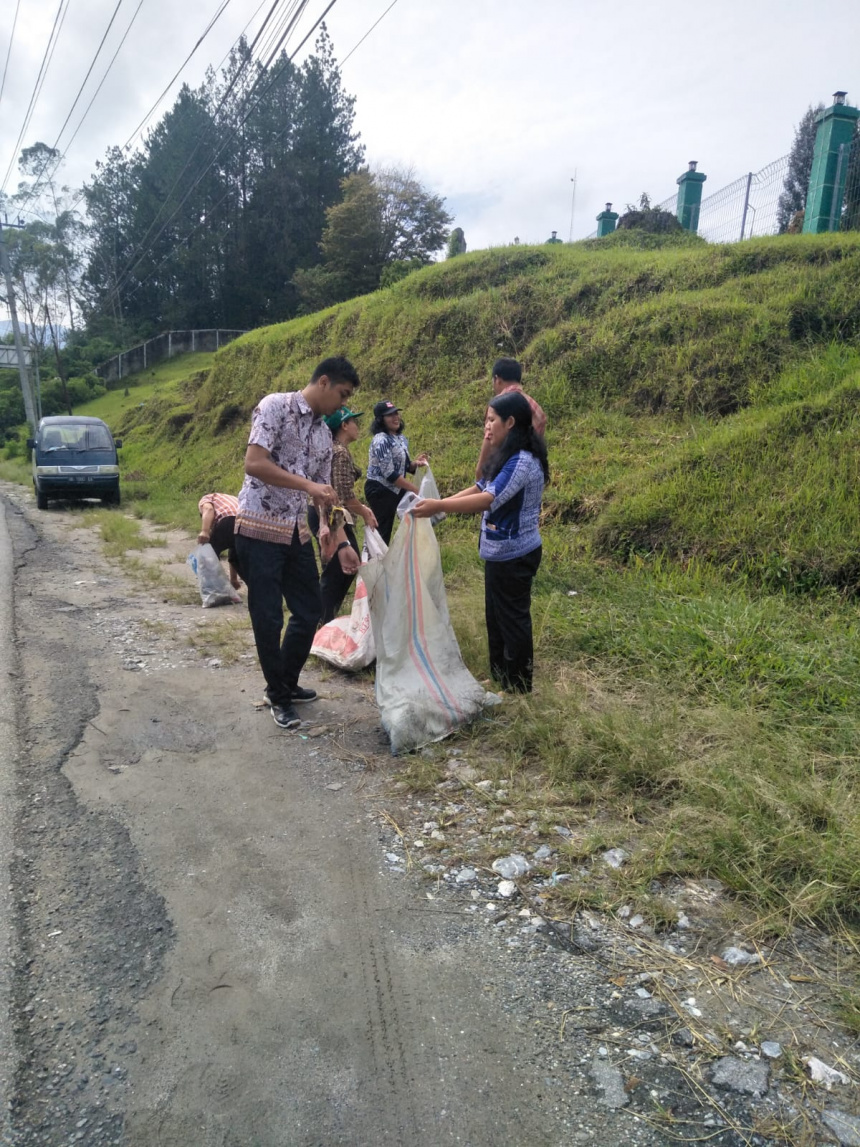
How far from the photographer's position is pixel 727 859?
2551 millimetres

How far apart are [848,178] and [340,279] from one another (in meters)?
22.0

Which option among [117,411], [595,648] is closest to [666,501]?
[595,648]

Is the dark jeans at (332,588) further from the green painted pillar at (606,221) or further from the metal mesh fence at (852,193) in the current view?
the green painted pillar at (606,221)

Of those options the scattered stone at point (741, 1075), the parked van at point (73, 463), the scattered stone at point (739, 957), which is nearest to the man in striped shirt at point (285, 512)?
the scattered stone at point (739, 957)

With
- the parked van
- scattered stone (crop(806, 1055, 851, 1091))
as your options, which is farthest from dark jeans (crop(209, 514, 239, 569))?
the parked van

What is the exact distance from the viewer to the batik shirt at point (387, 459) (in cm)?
562

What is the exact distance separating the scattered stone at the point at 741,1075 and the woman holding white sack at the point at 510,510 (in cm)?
222

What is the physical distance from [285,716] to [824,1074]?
275cm

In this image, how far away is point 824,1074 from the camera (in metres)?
1.79

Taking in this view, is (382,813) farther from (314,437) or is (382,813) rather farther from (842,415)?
(842,415)

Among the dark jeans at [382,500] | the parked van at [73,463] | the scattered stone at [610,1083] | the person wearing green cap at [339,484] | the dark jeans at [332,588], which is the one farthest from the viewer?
the parked van at [73,463]

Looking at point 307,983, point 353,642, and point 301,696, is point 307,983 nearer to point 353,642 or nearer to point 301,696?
point 301,696

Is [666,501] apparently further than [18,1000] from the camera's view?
Yes

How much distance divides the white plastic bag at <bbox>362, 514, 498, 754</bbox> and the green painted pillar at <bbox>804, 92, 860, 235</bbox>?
8.45m
